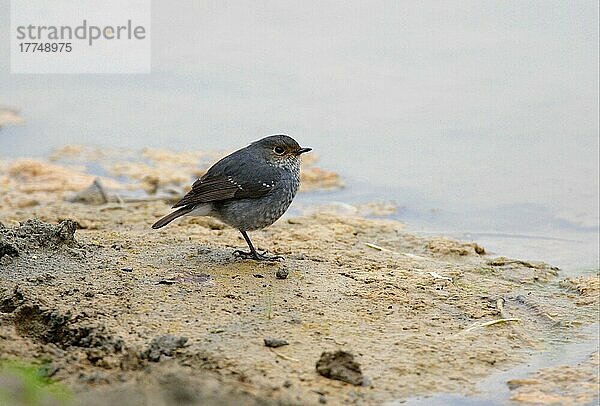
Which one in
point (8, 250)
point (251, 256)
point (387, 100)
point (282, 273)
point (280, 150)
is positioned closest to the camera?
point (8, 250)

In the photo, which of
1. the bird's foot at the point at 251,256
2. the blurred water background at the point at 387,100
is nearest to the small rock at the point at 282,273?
the bird's foot at the point at 251,256

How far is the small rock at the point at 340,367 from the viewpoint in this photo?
4934 mm

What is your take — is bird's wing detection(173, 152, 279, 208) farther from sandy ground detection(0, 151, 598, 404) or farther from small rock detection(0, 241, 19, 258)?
small rock detection(0, 241, 19, 258)

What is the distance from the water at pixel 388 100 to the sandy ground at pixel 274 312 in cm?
161

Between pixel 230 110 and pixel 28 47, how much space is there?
9.32 ft

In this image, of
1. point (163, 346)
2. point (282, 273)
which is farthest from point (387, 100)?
point (163, 346)

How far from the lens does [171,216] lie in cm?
720

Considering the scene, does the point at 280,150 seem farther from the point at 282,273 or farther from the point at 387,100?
the point at 387,100

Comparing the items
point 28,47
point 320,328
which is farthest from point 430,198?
point 28,47

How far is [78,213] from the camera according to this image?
8641mm

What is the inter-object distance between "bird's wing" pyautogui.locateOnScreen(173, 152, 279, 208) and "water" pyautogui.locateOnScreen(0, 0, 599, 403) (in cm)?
190

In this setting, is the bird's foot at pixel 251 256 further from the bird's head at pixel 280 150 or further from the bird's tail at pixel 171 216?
the bird's head at pixel 280 150

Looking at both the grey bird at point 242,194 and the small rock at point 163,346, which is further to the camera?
the grey bird at point 242,194

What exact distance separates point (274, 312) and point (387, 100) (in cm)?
565
